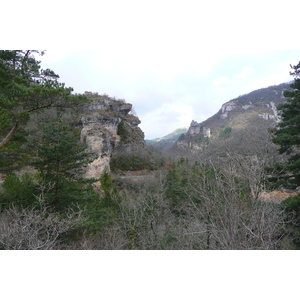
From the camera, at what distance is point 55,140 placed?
8438 millimetres

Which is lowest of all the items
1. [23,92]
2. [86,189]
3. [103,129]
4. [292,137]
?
[86,189]

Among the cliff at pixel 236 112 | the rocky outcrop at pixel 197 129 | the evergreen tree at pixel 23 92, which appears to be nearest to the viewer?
the evergreen tree at pixel 23 92

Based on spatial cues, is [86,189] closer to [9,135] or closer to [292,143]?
[9,135]

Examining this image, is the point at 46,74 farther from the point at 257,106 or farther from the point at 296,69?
the point at 257,106

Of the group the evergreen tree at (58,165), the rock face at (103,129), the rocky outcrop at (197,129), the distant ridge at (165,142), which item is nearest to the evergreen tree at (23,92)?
the evergreen tree at (58,165)

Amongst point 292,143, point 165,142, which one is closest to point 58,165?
point 292,143

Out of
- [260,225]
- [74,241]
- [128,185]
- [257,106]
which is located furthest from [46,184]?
[257,106]

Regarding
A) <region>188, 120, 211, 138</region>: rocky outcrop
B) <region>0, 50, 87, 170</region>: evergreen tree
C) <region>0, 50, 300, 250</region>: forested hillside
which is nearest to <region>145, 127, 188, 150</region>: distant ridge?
<region>188, 120, 211, 138</region>: rocky outcrop

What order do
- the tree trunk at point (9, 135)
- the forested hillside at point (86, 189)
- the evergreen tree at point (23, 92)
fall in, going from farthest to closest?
the tree trunk at point (9, 135)
the evergreen tree at point (23, 92)
the forested hillside at point (86, 189)

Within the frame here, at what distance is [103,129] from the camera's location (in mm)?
30109

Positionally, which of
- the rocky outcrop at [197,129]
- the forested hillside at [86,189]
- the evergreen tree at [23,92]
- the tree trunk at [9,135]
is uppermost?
the rocky outcrop at [197,129]

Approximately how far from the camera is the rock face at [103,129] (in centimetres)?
2850

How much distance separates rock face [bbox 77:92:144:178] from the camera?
28.5 m

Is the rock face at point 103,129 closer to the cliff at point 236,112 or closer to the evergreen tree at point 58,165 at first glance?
the evergreen tree at point 58,165
